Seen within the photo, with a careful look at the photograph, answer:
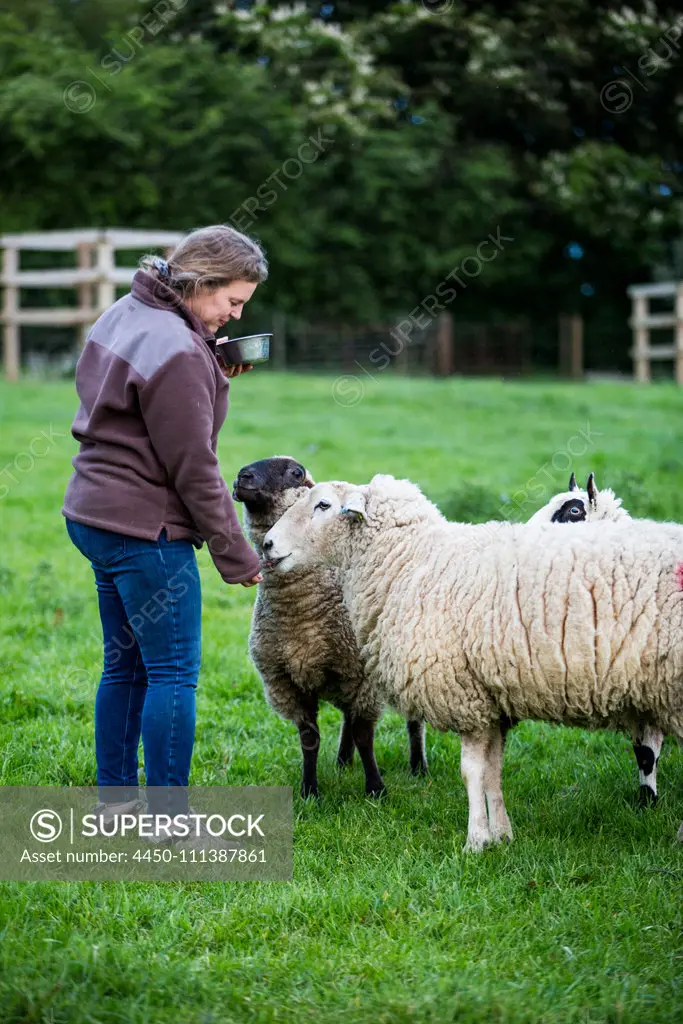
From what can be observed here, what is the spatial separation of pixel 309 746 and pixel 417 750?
0.53 m

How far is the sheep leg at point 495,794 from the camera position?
400 centimetres

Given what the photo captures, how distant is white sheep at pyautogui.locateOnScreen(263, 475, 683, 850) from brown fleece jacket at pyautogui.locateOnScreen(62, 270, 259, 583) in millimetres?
745

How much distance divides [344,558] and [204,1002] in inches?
78.6

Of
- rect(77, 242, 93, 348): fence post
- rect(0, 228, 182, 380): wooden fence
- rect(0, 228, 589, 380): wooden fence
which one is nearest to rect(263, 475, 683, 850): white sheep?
rect(0, 228, 182, 380): wooden fence

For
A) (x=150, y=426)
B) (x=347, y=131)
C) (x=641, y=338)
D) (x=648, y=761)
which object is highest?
(x=347, y=131)

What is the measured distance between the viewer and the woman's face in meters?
3.75

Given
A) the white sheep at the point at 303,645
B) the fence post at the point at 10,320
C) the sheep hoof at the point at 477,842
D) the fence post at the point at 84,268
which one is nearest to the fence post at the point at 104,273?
the fence post at the point at 84,268

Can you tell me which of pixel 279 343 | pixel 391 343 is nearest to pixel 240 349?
pixel 391 343

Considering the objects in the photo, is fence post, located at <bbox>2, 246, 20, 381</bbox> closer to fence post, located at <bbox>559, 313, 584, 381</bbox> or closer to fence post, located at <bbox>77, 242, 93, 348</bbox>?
fence post, located at <bbox>77, 242, 93, 348</bbox>

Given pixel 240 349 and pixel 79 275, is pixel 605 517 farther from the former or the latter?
pixel 79 275

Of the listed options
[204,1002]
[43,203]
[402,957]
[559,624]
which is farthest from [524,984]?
[43,203]

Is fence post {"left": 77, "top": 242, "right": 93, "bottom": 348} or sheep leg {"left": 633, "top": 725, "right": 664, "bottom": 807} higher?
fence post {"left": 77, "top": 242, "right": 93, "bottom": 348}

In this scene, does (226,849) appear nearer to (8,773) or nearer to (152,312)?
(8,773)

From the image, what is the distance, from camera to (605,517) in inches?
189
